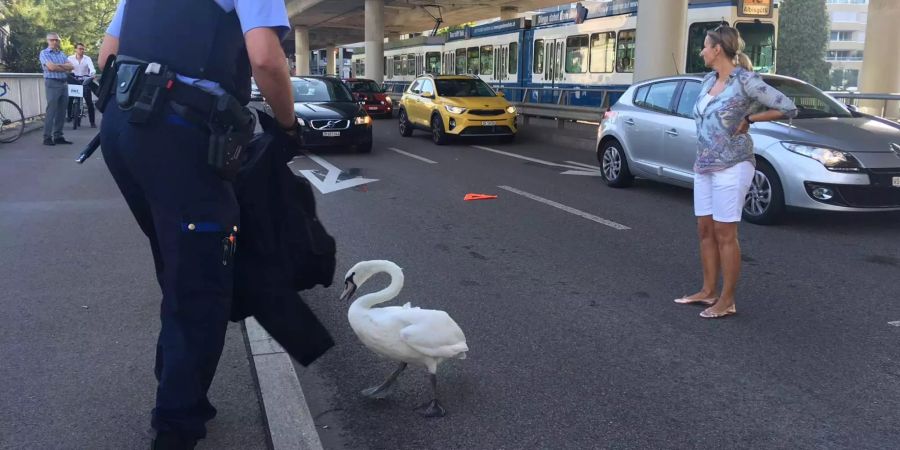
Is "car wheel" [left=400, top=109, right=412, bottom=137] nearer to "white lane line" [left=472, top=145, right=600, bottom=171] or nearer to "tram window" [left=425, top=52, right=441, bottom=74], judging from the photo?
"white lane line" [left=472, top=145, right=600, bottom=171]

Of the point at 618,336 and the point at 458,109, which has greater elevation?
the point at 458,109

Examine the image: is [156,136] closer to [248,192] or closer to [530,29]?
[248,192]

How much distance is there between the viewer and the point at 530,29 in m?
26.6

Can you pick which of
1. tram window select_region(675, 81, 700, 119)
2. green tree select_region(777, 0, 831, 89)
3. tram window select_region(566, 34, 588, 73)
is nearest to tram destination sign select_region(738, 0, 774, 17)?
tram window select_region(566, 34, 588, 73)

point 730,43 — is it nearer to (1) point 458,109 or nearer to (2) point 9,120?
(1) point 458,109

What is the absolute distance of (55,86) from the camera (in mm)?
14281

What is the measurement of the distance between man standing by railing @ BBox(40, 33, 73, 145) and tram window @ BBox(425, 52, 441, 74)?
20992mm

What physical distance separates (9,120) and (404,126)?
921 centimetres

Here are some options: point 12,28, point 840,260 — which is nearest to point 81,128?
point 840,260

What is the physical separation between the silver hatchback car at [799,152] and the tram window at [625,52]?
1147 centimetres

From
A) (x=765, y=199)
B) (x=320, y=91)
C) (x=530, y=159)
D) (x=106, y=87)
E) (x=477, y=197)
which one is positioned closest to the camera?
(x=106, y=87)

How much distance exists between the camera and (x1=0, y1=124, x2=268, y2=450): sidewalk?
329cm

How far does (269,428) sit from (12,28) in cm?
4967

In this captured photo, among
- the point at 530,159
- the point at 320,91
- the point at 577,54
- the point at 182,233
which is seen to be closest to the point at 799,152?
the point at 182,233
